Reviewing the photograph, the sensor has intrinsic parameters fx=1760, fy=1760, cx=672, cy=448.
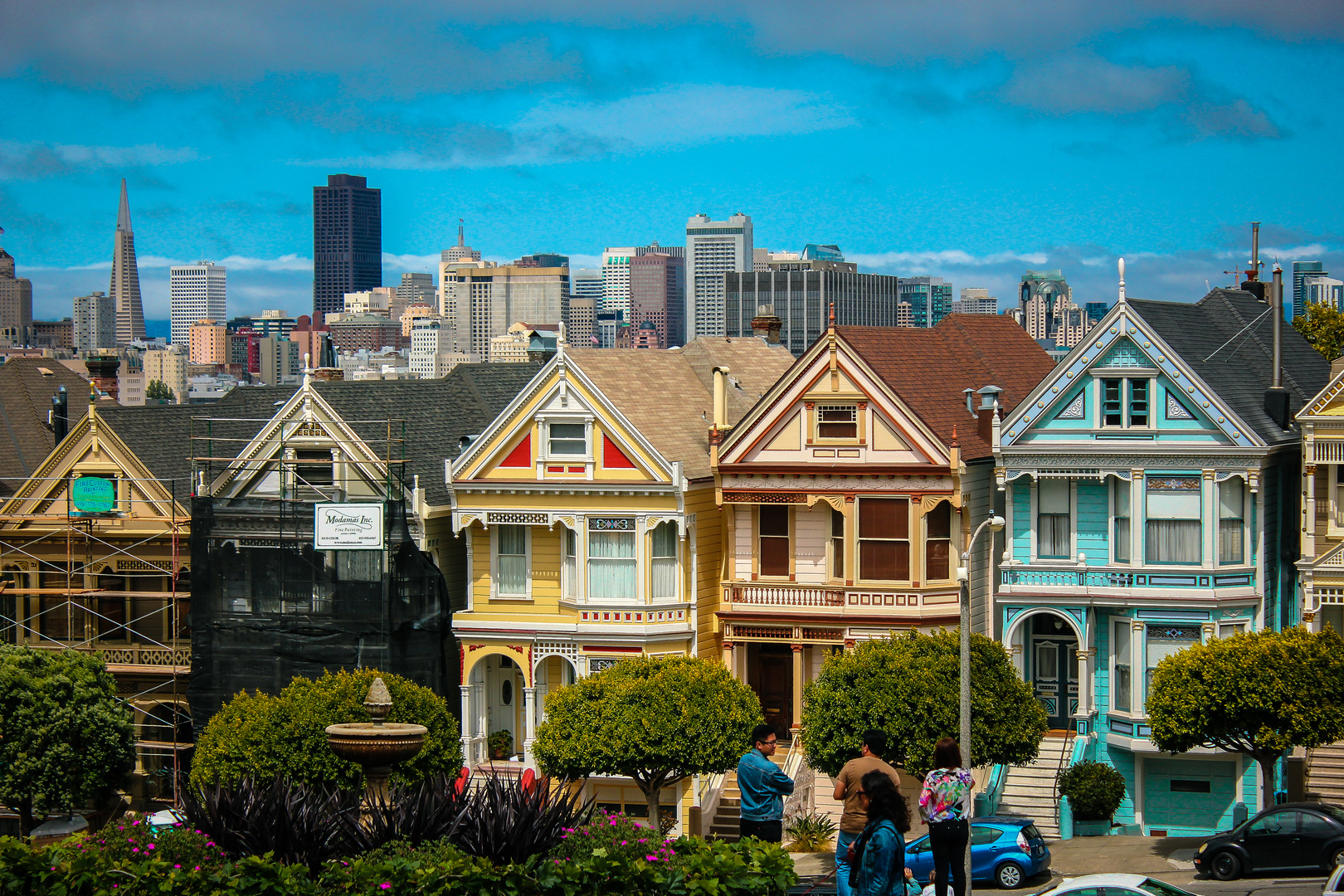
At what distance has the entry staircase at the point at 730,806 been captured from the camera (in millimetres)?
42281

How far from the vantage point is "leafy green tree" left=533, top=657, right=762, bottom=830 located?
3925 cm

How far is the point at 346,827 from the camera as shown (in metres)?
26.7

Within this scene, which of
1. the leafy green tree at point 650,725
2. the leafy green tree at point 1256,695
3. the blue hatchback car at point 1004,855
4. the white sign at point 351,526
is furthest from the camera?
the white sign at point 351,526

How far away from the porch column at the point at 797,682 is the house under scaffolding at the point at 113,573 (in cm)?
1639

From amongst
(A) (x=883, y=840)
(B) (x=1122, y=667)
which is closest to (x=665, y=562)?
(B) (x=1122, y=667)

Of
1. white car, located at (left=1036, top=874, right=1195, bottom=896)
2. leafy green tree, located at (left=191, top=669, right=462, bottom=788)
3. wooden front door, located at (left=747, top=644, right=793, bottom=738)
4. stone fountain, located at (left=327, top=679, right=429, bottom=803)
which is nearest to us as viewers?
white car, located at (left=1036, top=874, right=1195, bottom=896)

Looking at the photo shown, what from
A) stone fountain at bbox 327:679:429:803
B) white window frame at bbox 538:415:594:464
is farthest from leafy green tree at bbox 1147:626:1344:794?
stone fountain at bbox 327:679:429:803

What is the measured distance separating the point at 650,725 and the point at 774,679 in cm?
625

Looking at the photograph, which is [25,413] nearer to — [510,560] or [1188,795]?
[510,560]

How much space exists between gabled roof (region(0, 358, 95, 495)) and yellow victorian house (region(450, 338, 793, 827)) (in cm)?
1594

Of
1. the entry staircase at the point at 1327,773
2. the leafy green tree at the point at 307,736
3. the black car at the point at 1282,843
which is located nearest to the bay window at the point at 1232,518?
the entry staircase at the point at 1327,773

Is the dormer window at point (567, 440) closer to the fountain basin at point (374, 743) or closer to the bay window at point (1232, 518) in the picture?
the fountain basin at point (374, 743)

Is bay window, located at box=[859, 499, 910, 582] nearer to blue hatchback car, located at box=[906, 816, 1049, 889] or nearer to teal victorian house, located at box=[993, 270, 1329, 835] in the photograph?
teal victorian house, located at box=[993, 270, 1329, 835]

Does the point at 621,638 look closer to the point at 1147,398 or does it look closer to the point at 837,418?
the point at 837,418
